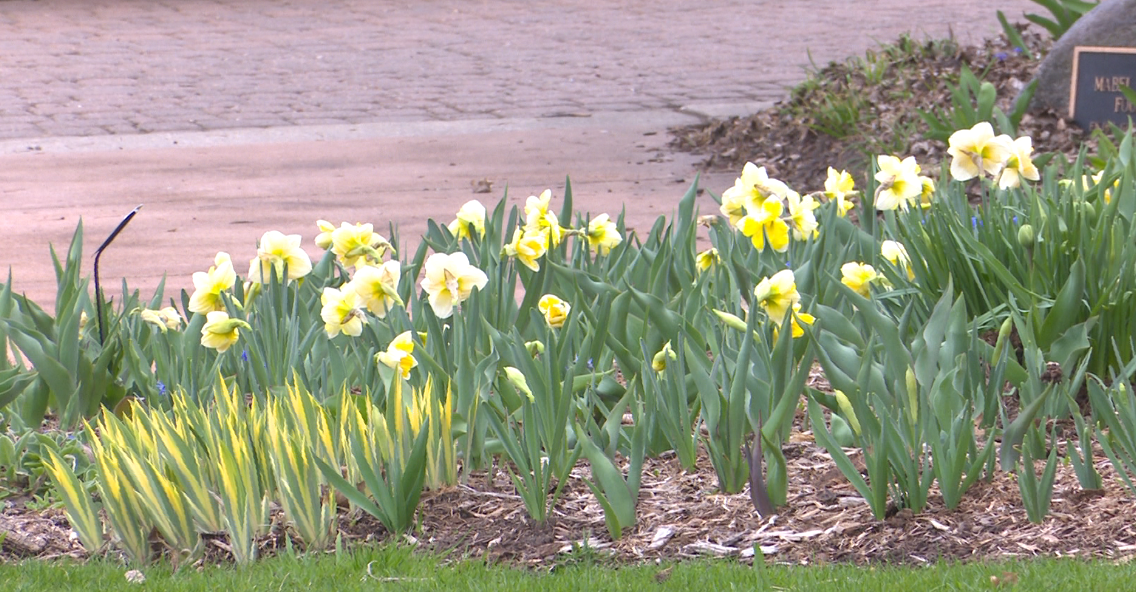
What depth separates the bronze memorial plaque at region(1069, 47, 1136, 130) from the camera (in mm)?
5750

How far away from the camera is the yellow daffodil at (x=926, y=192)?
375 cm

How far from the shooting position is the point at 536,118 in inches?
340

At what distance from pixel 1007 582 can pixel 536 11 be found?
1293 centimetres

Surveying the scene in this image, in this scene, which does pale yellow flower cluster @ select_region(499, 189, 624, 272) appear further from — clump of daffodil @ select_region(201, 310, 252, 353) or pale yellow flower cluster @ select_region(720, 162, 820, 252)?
clump of daffodil @ select_region(201, 310, 252, 353)

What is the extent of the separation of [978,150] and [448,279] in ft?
4.92

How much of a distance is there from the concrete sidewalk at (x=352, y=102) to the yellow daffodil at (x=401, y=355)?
8.16 ft

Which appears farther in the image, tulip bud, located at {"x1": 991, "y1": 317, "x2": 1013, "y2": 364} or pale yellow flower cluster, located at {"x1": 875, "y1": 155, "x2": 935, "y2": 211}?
pale yellow flower cluster, located at {"x1": 875, "y1": 155, "x2": 935, "y2": 211}

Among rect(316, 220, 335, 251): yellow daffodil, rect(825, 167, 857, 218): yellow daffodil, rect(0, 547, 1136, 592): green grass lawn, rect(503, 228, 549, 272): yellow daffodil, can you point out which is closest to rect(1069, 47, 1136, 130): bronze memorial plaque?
rect(825, 167, 857, 218): yellow daffodil

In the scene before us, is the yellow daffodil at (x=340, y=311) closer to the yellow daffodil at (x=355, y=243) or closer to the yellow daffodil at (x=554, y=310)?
the yellow daffodil at (x=355, y=243)

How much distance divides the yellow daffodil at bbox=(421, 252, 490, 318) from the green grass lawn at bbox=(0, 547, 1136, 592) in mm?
582

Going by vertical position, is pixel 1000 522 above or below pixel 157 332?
below

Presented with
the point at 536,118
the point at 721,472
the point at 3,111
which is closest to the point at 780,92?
the point at 536,118

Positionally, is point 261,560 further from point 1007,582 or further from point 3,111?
point 3,111

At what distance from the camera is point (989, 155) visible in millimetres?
3420
